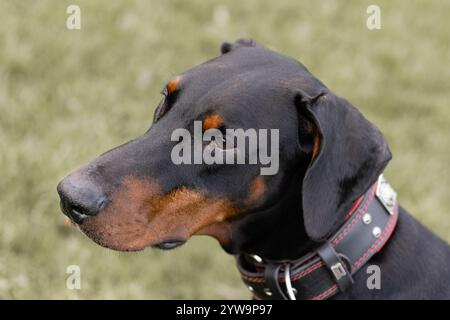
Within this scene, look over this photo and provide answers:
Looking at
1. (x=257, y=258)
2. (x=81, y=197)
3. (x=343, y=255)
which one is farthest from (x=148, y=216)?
(x=343, y=255)

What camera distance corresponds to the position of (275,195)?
9.77ft

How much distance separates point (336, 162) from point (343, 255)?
406 mm

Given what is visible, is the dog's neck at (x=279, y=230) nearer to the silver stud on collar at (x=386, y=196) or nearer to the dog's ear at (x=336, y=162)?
the dog's ear at (x=336, y=162)

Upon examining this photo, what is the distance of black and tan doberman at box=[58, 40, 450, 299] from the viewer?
275cm

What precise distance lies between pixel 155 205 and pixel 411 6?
6030mm

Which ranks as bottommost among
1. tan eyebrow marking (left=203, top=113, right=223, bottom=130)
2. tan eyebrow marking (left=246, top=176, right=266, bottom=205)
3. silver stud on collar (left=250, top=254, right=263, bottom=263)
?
silver stud on collar (left=250, top=254, right=263, bottom=263)

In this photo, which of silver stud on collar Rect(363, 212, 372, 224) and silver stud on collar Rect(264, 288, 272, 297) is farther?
silver stud on collar Rect(264, 288, 272, 297)

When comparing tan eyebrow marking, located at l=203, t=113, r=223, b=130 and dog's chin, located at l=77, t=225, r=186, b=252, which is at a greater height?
tan eyebrow marking, located at l=203, t=113, r=223, b=130

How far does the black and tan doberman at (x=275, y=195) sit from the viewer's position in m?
2.75

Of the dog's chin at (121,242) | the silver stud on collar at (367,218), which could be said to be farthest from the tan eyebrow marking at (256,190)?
the silver stud on collar at (367,218)

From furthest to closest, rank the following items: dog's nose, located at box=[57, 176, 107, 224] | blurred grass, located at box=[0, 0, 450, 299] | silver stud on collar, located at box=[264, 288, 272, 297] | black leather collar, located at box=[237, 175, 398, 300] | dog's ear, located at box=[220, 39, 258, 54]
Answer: blurred grass, located at box=[0, 0, 450, 299] < dog's ear, located at box=[220, 39, 258, 54] < silver stud on collar, located at box=[264, 288, 272, 297] < black leather collar, located at box=[237, 175, 398, 300] < dog's nose, located at box=[57, 176, 107, 224]

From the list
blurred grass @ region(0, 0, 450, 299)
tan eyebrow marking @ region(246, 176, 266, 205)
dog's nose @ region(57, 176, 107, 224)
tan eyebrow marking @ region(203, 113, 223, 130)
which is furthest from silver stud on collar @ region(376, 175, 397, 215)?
blurred grass @ region(0, 0, 450, 299)

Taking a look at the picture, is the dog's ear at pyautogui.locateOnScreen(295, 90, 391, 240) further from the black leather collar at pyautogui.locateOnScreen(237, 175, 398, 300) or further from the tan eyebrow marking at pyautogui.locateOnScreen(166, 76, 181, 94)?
the tan eyebrow marking at pyautogui.locateOnScreen(166, 76, 181, 94)

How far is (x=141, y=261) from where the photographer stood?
4348mm
